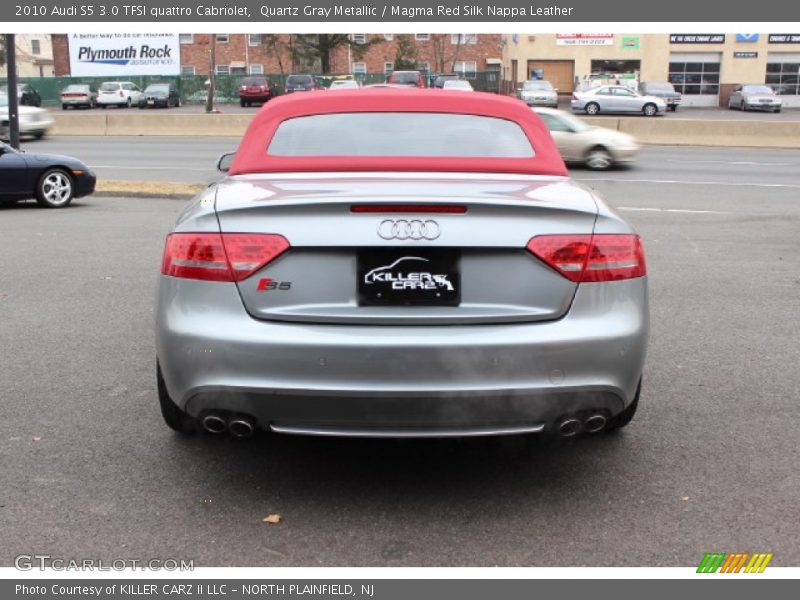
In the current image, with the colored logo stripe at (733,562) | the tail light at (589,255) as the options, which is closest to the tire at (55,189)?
the tail light at (589,255)

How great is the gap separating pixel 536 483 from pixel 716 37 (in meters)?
62.9

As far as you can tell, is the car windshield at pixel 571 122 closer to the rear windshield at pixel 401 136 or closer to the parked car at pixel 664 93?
the rear windshield at pixel 401 136

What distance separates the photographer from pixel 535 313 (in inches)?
141

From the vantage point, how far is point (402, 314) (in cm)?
353

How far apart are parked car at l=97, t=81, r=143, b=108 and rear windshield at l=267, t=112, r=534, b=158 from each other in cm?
5506

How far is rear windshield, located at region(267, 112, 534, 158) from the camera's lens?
4750 millimetres

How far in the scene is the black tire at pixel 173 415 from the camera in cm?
426

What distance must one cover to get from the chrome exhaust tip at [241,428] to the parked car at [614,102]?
44450 millimetres

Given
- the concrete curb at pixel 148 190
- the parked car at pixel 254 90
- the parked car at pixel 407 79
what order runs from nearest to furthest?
1. the concrete curb at pixel 148 190
2. the parked car at pixel 407 79
3. the parked car at pixel 254 90

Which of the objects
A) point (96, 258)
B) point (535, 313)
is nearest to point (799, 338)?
point (535, 313)

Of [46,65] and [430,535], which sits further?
[46,65]

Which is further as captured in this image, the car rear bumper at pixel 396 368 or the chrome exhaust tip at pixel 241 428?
the chrome exhaust tip at pixel 241 428

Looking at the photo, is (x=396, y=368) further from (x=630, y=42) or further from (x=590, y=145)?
(x=630, y=42)

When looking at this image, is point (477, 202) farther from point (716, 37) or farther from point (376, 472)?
point (716, 37)
